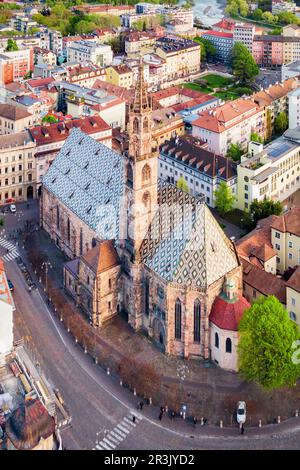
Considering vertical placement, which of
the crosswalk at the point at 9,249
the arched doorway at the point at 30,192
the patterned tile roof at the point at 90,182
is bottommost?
the crosswalk at the point at 9,249

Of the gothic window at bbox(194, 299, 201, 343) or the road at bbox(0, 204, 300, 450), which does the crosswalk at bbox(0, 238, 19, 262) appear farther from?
the gothic window at bbox(194, 299, 201, 343)

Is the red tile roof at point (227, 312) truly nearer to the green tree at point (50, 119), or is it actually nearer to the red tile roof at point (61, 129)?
the red tile roof at point (61, 129)

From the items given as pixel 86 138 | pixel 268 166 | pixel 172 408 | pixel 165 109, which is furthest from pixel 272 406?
pixel 165 109

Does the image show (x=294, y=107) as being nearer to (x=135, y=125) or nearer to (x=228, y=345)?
(x=135, y=125)

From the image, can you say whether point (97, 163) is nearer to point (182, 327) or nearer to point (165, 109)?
point (182, 327)

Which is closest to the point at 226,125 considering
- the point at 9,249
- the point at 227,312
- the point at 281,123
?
the point at 281,123

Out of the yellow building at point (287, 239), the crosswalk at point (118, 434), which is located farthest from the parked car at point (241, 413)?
the yellow building at point (287, 239)
